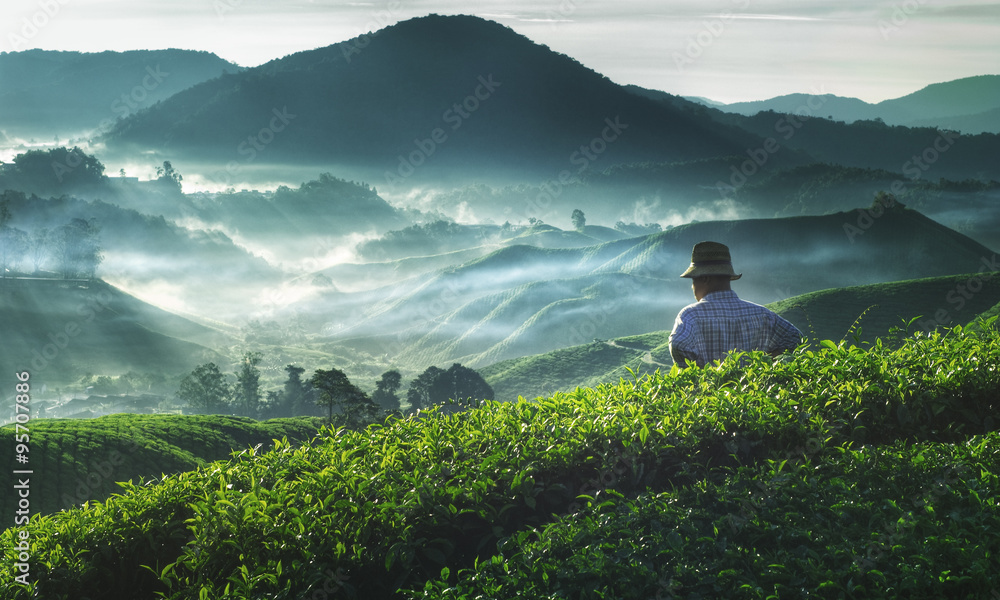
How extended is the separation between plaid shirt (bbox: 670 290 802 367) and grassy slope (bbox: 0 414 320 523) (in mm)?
19488

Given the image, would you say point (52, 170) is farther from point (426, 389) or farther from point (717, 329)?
point (717, 329)

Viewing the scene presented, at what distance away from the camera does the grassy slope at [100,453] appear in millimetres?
25531

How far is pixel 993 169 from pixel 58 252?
199758mm

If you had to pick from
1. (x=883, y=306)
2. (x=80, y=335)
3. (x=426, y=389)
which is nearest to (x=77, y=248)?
(x=80, y=335)

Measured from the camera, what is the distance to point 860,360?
604 cm

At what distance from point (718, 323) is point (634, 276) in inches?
4652

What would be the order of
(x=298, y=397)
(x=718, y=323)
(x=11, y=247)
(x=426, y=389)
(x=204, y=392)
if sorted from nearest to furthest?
(x=718, y=323) < (x=426, y=389) < (x=298, y=397) < (x=204, y=392) < (x=11, y=247)

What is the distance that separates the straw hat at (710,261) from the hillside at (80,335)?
123163 millimetres

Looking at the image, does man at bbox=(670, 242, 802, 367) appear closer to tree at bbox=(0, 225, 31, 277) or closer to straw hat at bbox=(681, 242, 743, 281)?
straw hat at bbox=(681, 242, 743, 281)

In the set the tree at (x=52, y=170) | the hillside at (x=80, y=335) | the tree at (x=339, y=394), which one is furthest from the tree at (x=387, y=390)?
the tree at (x=52, y=170)

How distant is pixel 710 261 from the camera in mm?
7020

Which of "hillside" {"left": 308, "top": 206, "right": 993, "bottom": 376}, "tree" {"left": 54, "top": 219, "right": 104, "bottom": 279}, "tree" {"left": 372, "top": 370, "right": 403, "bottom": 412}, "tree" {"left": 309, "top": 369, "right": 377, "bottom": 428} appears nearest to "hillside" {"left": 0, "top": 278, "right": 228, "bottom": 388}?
"tree" {"left": 54, "top": 219, "right": 104, "bottom": 279}

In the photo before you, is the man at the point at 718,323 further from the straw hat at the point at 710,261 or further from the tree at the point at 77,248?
the tree at the point at 77,248

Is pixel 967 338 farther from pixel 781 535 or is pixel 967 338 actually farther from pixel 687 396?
pixel 781 535
